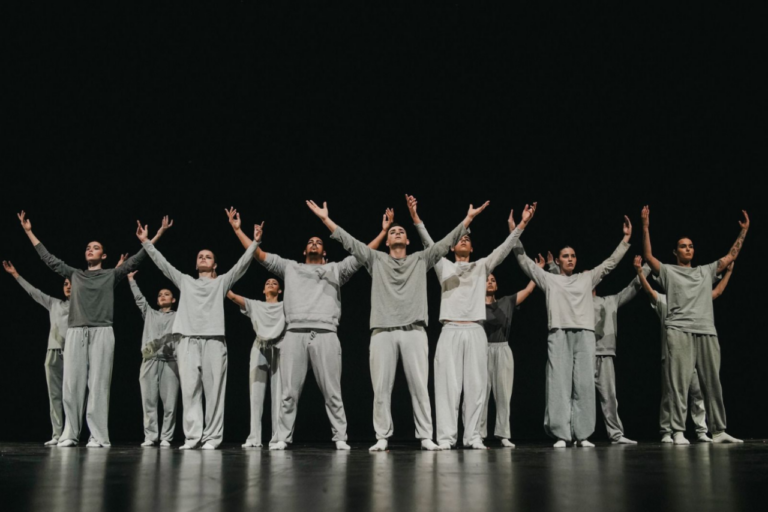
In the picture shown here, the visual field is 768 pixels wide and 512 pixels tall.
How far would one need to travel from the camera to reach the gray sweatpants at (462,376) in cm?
518

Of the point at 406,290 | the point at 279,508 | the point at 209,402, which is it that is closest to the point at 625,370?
the point at 406,290

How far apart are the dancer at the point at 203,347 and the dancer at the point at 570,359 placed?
2.28m

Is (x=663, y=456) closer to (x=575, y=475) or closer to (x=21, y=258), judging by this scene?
(x=575, y=475)

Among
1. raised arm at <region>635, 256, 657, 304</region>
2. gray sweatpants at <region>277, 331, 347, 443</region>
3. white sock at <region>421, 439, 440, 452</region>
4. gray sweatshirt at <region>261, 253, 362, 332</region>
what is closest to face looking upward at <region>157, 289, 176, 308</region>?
gray sweatshirt at <region>261, 253, 362, 332</region>

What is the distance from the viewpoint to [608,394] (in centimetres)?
636

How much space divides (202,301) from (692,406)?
3.97 m

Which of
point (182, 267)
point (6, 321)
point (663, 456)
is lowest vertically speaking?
point (663, 456)

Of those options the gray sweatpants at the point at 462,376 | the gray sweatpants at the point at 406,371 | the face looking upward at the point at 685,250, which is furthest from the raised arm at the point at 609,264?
the gray sweatpants at the point at 406,371

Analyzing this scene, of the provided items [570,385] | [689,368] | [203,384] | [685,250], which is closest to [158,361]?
[203,384]

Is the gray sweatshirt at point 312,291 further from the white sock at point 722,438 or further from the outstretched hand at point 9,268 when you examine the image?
the white sock at point 722,438

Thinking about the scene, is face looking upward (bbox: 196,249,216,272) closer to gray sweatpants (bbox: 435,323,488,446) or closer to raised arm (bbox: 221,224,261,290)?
raised arm (bbox: 221,224,261,290)

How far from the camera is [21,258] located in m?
7.62

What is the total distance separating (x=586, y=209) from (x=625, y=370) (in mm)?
1621

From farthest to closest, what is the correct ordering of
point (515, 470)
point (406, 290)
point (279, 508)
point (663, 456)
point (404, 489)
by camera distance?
point (406, 290) < point (663, 456) < point (515, 470) < point (404, 489) < point (279, 508)
